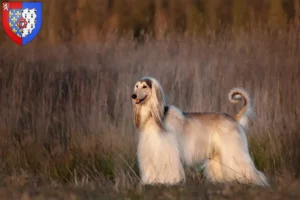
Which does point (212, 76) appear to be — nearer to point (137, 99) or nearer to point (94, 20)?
point (137, 99)

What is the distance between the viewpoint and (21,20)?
1260 cm

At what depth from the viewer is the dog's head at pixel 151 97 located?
8.80m

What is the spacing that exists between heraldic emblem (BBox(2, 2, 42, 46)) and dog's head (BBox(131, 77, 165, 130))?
417 cm

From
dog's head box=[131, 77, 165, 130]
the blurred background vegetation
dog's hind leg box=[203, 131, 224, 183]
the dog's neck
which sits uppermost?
the blurred background vegetation

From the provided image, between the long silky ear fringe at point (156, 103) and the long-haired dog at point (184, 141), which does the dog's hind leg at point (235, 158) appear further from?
the long silky ear fringe at point (156, 103)

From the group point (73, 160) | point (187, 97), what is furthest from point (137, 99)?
point (187, 97)

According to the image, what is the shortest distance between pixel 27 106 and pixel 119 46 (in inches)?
76.0

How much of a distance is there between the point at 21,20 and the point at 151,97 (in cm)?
444

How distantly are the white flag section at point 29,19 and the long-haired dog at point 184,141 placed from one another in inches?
168

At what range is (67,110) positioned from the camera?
11.2 m

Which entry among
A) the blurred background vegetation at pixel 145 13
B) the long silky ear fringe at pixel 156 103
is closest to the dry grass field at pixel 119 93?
the long silky ear fringe at pixel 156 103

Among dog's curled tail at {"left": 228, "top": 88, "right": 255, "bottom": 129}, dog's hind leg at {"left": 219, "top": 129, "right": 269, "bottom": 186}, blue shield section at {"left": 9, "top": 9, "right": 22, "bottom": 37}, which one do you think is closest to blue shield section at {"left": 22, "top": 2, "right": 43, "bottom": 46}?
blue shield section at {"left": 9, "top": 9, "right": 22, "bottom": 37}

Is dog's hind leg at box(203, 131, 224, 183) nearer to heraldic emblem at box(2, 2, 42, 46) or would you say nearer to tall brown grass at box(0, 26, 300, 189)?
tall brown grass at box(0, 26, 300, 189)

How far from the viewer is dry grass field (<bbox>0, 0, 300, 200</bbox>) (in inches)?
391
